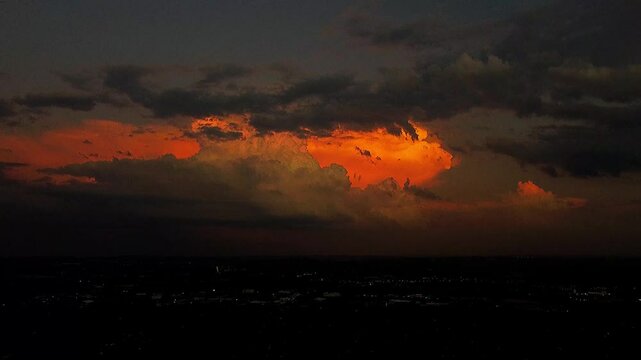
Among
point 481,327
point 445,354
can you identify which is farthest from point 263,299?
point 445,354

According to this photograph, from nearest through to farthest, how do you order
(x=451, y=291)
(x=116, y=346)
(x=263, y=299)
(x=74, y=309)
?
(x=116, y=346)
(x=74, y=309)
(x=263, y=299)
(x=451, y=291)

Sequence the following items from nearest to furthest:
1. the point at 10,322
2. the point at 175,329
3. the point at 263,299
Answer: the point at 175,329 → the point at 10,322 → the point at 263,299

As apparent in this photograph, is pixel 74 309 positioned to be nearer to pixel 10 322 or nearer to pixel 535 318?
pixel 10 322

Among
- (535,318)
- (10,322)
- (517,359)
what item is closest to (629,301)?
(535,318)

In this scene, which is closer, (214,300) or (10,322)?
(10,322)

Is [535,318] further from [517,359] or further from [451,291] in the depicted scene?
[451,291]

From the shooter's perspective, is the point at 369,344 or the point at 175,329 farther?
the point at 175,329

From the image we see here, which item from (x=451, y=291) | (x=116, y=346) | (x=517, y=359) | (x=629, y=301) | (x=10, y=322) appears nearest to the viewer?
(x=517, y=359)

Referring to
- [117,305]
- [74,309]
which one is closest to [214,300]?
[117,305]

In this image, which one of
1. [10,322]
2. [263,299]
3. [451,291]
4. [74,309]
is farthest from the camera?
[451,291]

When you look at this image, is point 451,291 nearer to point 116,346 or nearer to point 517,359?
point 517,359
